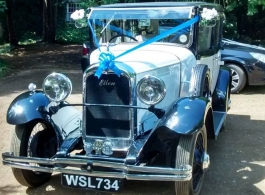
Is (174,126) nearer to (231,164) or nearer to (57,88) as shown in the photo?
(57,88)

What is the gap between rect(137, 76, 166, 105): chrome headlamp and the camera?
3799mm

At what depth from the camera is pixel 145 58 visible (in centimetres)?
450

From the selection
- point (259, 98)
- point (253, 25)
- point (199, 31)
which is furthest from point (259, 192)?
point (253, 25)

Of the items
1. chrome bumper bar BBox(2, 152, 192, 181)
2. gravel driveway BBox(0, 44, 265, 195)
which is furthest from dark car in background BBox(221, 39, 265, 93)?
chrome bumper bar BBox(2, 152, 192, 181)

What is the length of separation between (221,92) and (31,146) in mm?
3098

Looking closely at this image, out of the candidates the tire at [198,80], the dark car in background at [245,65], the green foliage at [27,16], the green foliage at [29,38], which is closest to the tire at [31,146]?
the tire at [198,80]

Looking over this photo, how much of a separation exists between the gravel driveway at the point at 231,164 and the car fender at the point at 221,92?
485mm

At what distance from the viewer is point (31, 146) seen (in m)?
4.36

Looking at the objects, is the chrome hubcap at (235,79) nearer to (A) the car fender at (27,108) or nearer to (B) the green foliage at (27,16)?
(A) the car fender at (27,108)

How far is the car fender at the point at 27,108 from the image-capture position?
4.18m

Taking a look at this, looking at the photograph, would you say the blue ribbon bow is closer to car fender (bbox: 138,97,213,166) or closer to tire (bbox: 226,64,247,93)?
car fender (bbox: 138,97,213,166)

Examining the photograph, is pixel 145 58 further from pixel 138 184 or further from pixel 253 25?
pixel 253 25

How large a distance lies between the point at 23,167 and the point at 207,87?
8.22 feet

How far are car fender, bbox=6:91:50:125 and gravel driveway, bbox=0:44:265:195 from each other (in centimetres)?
83
